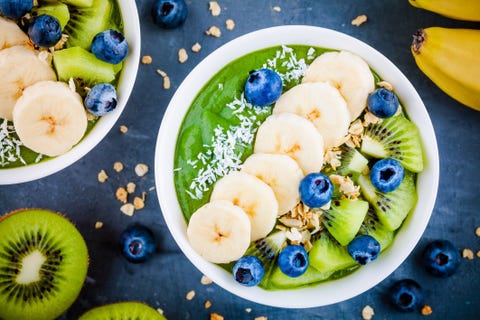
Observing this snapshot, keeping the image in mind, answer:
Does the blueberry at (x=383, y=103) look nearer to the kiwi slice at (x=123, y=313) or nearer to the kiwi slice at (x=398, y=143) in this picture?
the kiwi slice at (x=398, y=143)

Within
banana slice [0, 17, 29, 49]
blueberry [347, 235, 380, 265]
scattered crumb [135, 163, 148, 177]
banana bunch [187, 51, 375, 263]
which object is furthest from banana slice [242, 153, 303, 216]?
banana slice [0, 17, 29, 49]

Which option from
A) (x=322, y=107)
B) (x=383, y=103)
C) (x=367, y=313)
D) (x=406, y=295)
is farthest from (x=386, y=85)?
(x=367, y=313)

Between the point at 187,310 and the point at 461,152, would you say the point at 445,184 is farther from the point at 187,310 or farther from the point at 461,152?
the point at 187,310

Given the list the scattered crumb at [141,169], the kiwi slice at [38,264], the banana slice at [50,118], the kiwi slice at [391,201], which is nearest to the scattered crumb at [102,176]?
the scattered crumb at [141,169]

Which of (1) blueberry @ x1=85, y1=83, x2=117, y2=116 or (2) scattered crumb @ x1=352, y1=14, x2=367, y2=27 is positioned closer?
(1) blueberry @ x1=85, y1=83, x2=117, y2=116

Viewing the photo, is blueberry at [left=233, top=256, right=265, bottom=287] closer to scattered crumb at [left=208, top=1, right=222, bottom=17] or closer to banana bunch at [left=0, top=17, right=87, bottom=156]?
banana bunch at [left=0, top=17, right=87, bottom=156]

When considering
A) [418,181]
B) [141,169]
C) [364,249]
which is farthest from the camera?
[141,169]

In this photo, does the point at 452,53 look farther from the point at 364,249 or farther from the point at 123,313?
the point at 123,313
